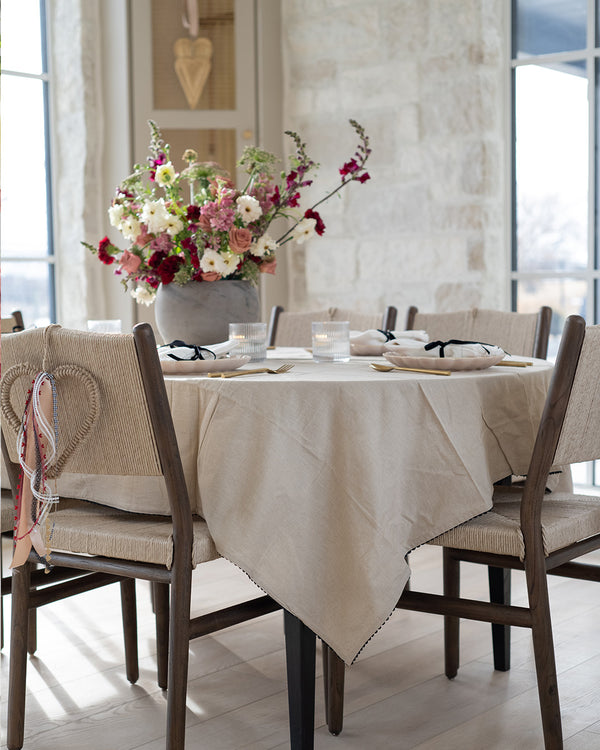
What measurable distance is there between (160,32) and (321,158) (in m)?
0.95

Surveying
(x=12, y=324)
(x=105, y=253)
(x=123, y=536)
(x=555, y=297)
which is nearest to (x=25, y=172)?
(x=12, y=324)

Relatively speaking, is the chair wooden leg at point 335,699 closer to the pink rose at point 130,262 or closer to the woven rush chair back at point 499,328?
the pink rose at point 130,262

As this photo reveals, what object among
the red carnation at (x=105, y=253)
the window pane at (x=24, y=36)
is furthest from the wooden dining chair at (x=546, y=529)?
the window pane at (x=24, y=36)

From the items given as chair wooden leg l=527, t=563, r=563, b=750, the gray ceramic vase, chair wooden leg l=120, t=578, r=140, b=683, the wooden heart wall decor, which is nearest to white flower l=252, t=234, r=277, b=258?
the gray ceramic vase

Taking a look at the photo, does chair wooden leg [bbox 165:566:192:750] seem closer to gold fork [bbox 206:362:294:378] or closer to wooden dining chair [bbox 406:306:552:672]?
gold fork [bbox 206:362:294:378]

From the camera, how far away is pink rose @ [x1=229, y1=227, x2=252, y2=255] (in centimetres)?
230

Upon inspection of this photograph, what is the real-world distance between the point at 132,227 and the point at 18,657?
1.09 metres

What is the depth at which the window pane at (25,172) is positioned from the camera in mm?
4246

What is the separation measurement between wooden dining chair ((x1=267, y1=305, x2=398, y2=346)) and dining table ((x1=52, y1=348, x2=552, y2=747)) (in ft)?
4.93

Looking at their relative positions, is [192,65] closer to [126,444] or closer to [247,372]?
[247,372]

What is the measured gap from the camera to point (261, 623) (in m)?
2.72

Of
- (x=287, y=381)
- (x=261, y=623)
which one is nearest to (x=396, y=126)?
(x=261, y=623)

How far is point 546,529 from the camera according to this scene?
1.74 metres

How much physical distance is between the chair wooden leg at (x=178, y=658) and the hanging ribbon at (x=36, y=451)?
286 millimetres
